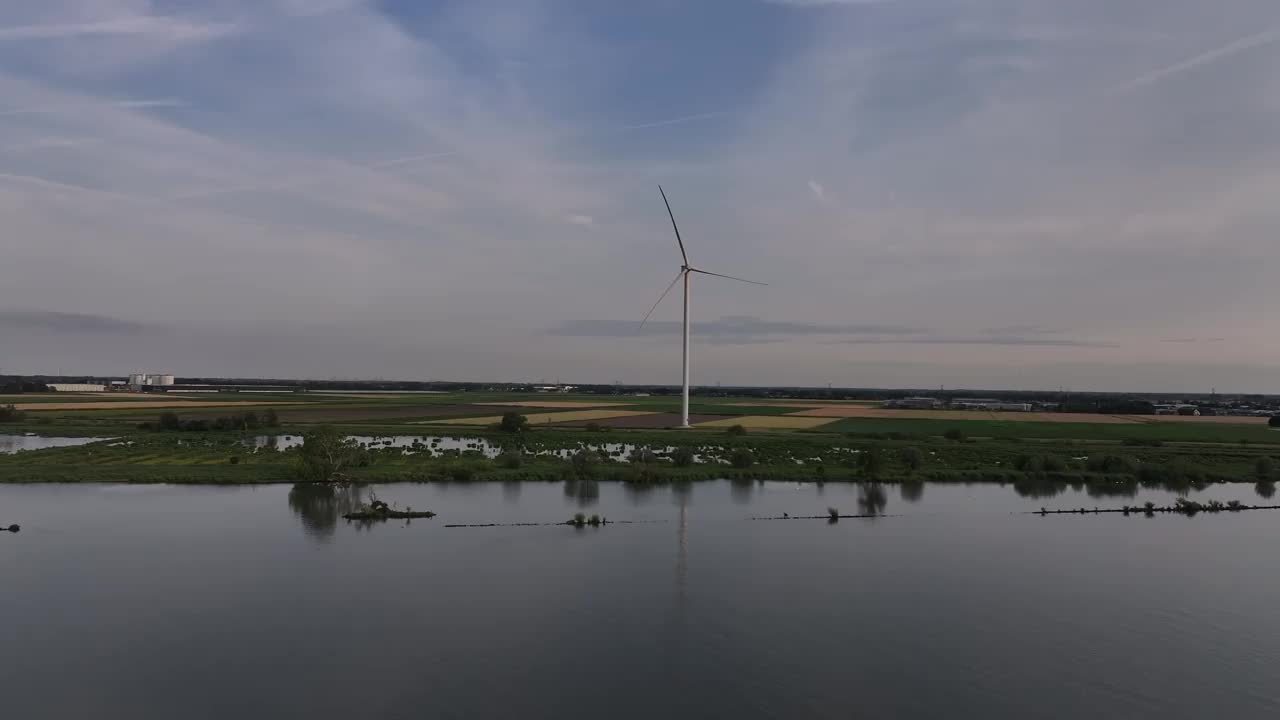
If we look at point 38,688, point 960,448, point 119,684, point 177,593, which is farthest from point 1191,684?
point 960,448

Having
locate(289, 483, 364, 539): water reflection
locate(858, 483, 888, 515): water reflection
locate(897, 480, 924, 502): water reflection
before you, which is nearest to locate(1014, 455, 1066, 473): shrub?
locate(897, 480, 924, 502): water reflection

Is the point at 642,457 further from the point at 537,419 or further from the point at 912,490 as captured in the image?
the point at 537,419

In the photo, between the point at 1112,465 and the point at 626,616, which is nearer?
the point at 626,616

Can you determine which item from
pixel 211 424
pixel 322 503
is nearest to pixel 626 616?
pixel 322 503

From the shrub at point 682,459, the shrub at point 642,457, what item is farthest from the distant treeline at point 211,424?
the shrub at point 682,459

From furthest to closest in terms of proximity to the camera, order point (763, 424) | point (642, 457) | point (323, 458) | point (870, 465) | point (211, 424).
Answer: point (763, 424) → point (211, 424) → point (642, 457) → point (870, 465) → point (323, 458)

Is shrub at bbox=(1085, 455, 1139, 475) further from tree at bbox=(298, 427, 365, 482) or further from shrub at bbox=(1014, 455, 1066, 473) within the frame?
tree at bbox=(298, 427, 365, 482)
